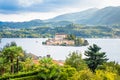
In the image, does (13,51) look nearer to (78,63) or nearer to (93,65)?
(78,63)

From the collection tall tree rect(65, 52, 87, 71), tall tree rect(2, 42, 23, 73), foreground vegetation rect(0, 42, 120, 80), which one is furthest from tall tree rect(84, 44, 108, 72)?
tall tree rect(2, 42, 23, 73)

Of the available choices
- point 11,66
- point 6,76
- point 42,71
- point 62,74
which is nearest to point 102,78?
point 62,74

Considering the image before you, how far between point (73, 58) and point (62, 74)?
39.8 ft

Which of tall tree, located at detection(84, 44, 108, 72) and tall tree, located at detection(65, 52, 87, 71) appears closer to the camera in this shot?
tall tree, located at detection(65, 52, 87, 71)

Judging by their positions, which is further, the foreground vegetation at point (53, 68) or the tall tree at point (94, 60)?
the tall tree at point (94, 60)

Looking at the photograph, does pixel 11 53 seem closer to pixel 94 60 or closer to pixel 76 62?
pixel 76 62

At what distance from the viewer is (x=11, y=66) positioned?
243ft

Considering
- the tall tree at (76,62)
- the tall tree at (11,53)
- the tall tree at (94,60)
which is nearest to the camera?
the tall tree at (11,53)

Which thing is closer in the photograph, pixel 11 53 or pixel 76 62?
pixel 11 53

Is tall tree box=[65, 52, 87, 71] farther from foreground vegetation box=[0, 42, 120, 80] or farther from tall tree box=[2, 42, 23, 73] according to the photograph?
tall tree box=[2, 42, 23, 73]

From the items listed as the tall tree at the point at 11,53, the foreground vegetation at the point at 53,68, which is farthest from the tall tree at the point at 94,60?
the tall tree at the point at 11,53

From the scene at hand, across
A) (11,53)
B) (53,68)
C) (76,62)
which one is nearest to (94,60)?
(76,62)

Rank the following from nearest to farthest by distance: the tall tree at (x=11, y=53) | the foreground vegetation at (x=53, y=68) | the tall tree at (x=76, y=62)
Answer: the foreground vegetation at (x=53, y=68) → the tall tree at (x=11, y=53) → the tall tree at (x=76, y=62)

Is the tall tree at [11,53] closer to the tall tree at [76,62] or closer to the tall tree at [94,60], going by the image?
the tall tree at [76,62]
